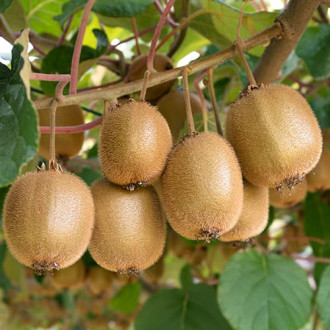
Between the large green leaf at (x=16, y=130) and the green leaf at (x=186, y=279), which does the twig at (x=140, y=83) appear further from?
the green leaf at (x=186, y=279)

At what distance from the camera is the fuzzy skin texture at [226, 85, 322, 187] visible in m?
0.72

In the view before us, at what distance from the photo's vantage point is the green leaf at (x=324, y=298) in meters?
1.16

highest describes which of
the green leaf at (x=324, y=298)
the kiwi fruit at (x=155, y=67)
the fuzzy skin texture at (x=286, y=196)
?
the kiwi fruit at (x=155, y=67)

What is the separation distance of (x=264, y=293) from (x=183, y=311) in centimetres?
32

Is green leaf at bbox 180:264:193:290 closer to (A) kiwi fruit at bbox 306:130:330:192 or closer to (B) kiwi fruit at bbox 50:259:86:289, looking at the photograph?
(B) kiwi fruit at bbox 50:259:86:289

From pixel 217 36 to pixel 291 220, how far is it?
1.05m

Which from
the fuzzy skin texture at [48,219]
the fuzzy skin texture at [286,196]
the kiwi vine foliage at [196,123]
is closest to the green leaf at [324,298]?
the kiwi vine foliage at [196,123]

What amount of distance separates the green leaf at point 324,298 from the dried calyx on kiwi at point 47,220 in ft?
2.20

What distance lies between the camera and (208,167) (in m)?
0.71

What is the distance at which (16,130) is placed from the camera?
667mm

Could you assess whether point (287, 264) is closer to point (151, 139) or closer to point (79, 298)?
point (151, 139)

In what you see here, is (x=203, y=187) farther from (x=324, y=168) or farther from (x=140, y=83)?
(x=324, y=168)

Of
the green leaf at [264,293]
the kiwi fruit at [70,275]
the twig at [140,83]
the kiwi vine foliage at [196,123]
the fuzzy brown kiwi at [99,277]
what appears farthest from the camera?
Result: the fuzzy brown kiwi at [99,277]

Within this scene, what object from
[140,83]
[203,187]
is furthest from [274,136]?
[140,83]
